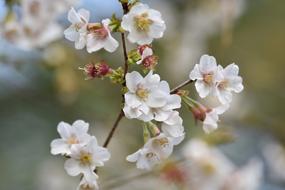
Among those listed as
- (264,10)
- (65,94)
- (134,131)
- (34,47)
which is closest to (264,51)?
(264,10)

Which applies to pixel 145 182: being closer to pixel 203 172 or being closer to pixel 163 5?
pixel 203 172

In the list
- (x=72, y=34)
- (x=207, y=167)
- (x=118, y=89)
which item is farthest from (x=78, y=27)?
(x=118, y=89)

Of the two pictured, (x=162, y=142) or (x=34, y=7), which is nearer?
(x=162, y=142)

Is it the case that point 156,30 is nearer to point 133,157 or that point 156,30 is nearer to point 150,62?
point 150,62

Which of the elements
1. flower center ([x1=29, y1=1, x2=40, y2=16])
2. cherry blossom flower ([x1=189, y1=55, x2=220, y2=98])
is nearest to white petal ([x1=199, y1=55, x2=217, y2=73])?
cherry blossom flower ([x1=189, y1=55, x2=220, y2=98])

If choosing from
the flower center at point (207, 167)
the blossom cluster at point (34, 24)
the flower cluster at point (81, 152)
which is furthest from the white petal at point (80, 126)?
the flower center at point (207, 167)

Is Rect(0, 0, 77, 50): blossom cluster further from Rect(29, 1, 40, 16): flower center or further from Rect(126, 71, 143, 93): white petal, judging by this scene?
Rect(126, 71, 143, 93): white petal
